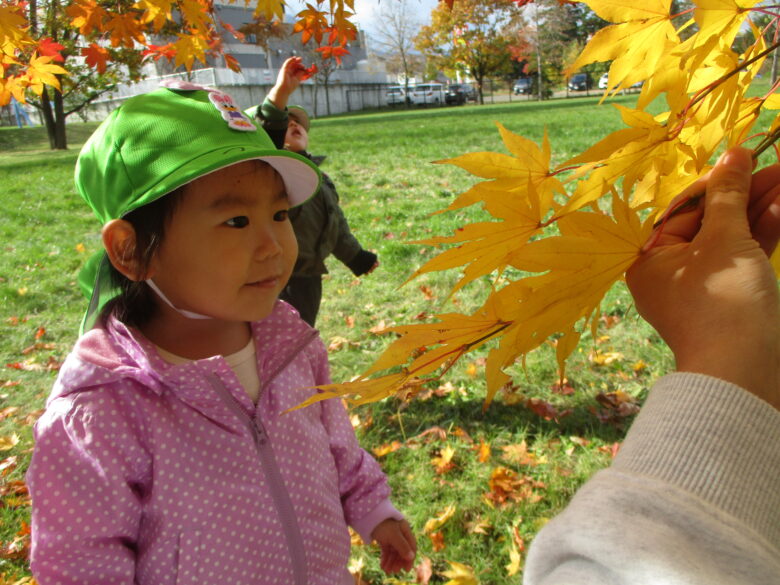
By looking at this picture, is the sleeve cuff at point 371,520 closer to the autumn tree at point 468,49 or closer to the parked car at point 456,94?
the autumn tree at point 468,49

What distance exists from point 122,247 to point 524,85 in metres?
37.9

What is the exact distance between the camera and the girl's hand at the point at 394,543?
152 centimetres

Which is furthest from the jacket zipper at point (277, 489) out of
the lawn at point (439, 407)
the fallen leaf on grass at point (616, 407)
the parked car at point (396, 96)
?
the parked car at point (396, 96)

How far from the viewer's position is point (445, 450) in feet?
8.38

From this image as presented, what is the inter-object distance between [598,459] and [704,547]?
6.74ft

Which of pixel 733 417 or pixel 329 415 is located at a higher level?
pixel 733 417

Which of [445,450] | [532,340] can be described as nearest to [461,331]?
[532,340]

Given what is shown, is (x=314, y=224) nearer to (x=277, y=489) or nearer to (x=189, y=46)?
(x=189, y=46)

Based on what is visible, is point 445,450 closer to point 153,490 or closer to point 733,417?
point 153,490

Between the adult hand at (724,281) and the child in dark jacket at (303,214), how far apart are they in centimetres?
190

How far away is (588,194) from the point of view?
2.12ft

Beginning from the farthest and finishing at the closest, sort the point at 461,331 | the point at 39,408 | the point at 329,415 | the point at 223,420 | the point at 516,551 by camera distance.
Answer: the point at 39,408 < the point at 516,551 < the point at 329,415 < the point at 223,420 < the point at 461,331

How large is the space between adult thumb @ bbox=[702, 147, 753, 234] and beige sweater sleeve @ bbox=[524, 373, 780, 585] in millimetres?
171

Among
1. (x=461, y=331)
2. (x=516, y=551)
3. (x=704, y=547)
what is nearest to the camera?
(x=704, y=547)
